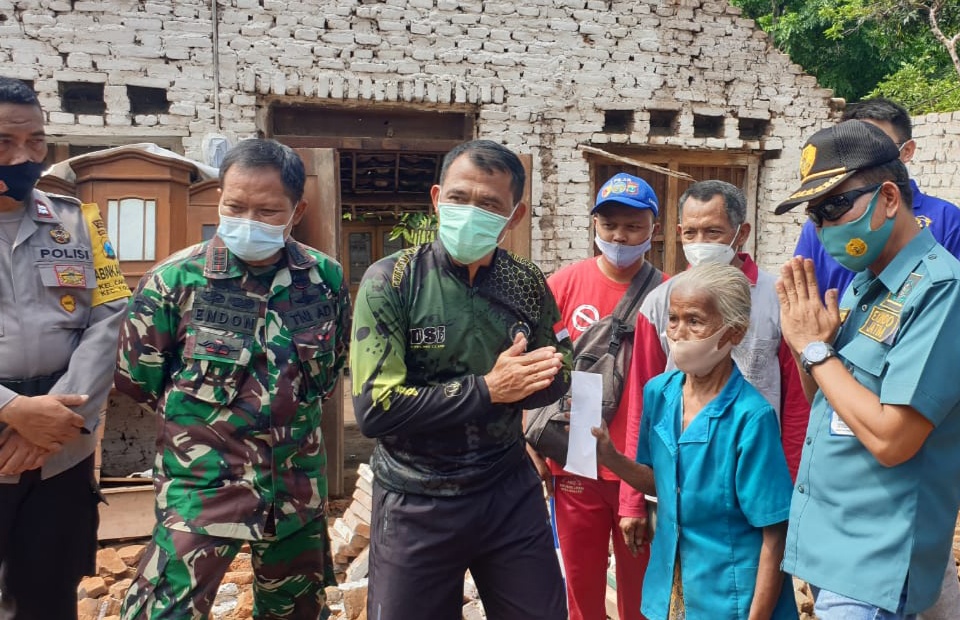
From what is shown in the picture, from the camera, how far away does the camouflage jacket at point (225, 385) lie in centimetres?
229

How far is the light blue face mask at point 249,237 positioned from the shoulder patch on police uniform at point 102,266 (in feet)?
1.91

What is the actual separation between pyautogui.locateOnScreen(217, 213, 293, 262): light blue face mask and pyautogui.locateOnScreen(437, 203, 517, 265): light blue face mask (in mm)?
605

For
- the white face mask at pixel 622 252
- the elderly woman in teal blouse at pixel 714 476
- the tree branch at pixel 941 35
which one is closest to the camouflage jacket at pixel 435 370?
the elderly woman in teal blouse at pixel 714 476

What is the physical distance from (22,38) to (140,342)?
5.12 m

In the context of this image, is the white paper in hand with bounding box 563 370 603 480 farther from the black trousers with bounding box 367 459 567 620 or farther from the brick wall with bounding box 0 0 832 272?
the brick wall with bounding box 0 0 832 272

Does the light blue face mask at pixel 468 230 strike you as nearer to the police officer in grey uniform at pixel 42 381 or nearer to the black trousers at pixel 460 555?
the black trousers at pixel 460 555

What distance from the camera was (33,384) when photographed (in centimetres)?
246

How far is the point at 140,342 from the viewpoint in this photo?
2338 millimetres

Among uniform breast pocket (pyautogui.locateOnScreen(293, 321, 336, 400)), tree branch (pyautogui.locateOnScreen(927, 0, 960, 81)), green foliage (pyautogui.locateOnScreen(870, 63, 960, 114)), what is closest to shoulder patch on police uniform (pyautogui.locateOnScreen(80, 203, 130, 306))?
uniform breast pocket (pyautogui.locateOnScreen(293, 321, 336, 400))

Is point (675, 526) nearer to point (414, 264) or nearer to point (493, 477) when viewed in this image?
point (493, 477)

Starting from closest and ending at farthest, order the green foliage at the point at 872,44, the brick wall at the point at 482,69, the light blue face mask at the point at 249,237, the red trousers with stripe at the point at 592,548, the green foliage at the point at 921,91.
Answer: the light blue face mask at the point at 249,237 → the red trousers with stripe at the point at 592,548 → the brick wall at the point at 482,69 → the green foliage at the point at 921,91 → the green foliage at the point at 872,44

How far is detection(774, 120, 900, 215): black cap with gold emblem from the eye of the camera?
187 centimetres

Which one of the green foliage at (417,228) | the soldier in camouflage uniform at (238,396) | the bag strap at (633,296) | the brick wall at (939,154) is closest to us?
the soldier in camouflage uniform at (238,396)

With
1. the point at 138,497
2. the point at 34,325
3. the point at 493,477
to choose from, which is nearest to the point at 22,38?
the point at 138,497
